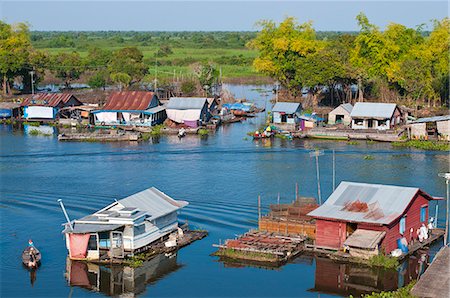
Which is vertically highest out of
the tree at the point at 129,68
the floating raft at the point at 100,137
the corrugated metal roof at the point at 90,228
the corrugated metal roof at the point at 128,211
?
the tree at the point at 129,68

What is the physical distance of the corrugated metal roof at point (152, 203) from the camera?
1118 inches

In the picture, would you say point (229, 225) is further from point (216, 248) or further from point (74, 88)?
point (74, 88)

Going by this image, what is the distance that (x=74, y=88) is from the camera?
82.4 meters

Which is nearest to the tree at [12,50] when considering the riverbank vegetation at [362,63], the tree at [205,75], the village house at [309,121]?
the tree at [205,75]

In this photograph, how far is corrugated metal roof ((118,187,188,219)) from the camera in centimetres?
2839

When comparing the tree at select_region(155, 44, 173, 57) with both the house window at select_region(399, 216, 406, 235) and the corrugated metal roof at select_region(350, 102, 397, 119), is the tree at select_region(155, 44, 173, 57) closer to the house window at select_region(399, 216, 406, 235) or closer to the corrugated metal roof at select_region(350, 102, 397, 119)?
the corrugated metal roof at select_region(350, 102, 397, 119)

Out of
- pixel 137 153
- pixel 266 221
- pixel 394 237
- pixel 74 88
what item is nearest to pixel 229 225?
pixel 266 221

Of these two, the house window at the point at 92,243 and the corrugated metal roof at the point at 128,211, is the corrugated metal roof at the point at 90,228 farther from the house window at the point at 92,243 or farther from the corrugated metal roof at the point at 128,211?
the house window at the point at 92,243

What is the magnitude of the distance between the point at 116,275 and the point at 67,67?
58.0 meters

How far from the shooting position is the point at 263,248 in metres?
27.3

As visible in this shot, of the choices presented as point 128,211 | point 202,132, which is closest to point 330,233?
point 128,211

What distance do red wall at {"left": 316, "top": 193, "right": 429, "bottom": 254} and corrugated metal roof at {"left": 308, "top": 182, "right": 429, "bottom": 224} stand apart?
248 millimetres

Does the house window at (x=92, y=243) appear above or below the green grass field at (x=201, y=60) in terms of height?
below

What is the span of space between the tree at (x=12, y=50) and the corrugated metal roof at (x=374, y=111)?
116 ft
